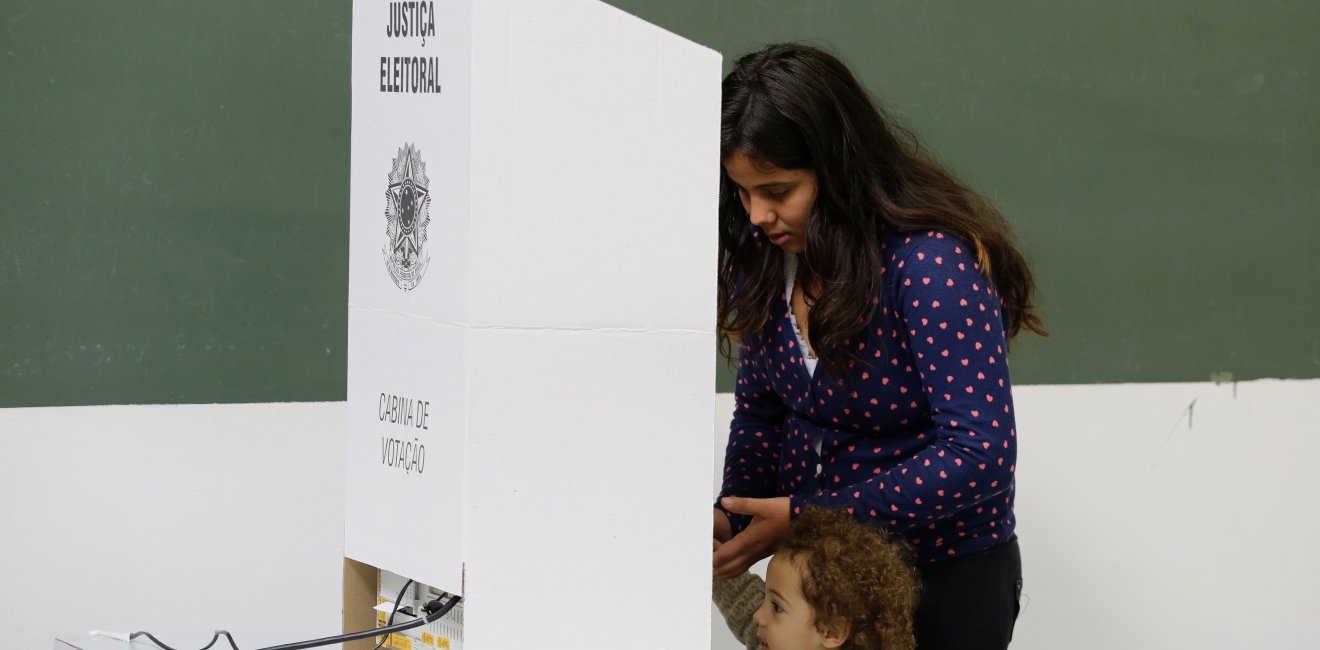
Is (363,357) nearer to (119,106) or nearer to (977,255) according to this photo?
(977,255)

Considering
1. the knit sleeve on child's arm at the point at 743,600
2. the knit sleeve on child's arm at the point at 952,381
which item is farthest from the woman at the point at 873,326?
the knit sleeve on child's arm at the point at 743,600

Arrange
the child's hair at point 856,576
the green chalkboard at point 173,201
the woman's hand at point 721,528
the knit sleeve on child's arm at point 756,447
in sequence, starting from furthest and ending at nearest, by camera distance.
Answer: the green chalkboard at point 173,201 → the knit sleeve on child's arm at point 756,447 → the woman's hand at point 721,528 → the child's hair at point 856,576

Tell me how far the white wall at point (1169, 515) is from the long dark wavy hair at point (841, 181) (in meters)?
1.41

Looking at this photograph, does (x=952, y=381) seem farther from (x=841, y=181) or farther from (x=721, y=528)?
(x=721, y=528)

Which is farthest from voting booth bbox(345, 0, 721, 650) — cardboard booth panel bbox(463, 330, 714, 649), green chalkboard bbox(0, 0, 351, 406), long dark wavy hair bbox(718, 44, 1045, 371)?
green chalkboard bbox(0, 0, 351, 406)

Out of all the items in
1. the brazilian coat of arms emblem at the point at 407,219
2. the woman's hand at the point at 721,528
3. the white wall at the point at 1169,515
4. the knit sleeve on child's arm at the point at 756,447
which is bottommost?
the white wall at the point at 1169,515

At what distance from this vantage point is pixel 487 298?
0.92 metres

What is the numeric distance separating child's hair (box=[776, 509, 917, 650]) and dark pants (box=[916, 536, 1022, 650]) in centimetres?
3

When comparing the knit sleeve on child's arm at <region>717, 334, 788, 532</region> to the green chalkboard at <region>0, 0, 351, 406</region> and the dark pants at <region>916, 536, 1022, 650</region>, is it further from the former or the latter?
the green chalkboard at <region>0, 0, 351, 406</region>

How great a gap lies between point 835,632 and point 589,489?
578 millimetres

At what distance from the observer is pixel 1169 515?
113 inches

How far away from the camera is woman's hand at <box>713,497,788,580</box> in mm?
1399

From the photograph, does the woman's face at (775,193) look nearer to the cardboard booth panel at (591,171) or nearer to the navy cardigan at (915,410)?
the navy cardigan at (915,410)

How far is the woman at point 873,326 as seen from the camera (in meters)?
1.30
